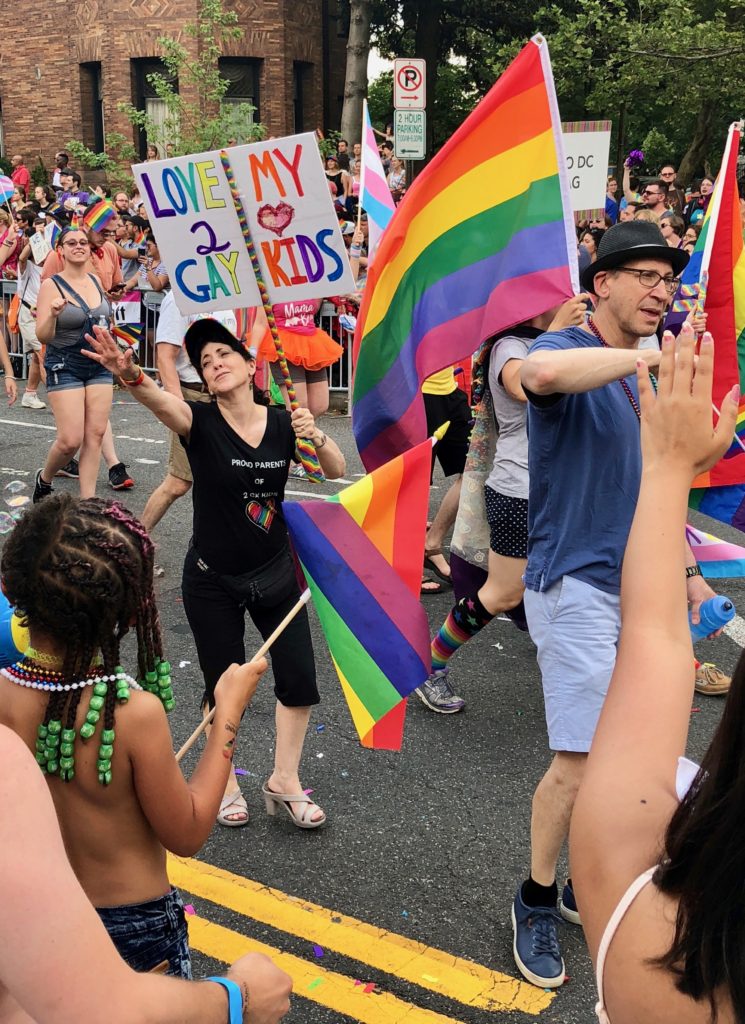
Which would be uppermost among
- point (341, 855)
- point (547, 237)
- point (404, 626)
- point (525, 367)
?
point (547, 237)

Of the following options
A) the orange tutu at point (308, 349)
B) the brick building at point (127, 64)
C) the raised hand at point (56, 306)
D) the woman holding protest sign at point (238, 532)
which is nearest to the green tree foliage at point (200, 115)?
the brick building at point (127, 64)

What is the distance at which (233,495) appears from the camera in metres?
3.72

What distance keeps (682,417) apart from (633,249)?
2.04 metres

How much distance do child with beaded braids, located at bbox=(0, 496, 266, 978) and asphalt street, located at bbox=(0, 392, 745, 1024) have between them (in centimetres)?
110

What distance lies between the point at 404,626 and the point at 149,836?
120 cm

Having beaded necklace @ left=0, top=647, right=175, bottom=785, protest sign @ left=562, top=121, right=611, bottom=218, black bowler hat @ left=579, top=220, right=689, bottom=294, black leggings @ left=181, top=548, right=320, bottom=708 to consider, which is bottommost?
black leggings @ left=181, top=548, right=320, bottom=708

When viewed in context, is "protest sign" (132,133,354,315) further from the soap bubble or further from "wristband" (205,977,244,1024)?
the soap bubble

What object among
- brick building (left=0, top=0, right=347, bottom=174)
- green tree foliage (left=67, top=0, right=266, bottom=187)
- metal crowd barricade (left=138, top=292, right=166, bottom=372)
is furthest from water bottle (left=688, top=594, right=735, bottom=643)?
brick building (left=0, top=0, right=347, bottom=174)

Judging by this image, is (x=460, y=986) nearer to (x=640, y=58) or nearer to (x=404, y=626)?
(x=404, y=626)

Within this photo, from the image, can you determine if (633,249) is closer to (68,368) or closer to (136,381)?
(136,381)

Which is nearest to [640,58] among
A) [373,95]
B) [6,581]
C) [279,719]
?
[373,95]

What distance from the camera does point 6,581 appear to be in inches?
78.8

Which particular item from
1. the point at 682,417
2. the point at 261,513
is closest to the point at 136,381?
the point at 261,513

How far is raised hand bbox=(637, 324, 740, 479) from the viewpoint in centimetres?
132
